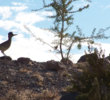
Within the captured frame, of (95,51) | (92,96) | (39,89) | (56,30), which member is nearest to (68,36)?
(56,30)

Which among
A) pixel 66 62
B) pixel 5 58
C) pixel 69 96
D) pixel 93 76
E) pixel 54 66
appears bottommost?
pixel 69 96

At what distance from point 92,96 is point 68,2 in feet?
61.2

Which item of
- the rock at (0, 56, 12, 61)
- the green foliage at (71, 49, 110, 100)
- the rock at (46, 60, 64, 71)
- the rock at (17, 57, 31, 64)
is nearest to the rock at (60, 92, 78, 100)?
the green foliage at (71, 49, 110, 100)

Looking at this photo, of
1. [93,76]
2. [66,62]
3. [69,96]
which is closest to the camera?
[93,76]

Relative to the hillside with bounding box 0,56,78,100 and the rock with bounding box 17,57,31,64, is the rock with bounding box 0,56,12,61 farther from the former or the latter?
the rock with bounding box 17,57,31,64

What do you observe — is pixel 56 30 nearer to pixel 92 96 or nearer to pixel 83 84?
pixel 83 84

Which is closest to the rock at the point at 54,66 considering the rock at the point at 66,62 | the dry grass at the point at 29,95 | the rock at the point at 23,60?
the rock at the point at 23,60

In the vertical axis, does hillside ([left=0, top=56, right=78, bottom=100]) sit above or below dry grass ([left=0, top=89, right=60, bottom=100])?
above

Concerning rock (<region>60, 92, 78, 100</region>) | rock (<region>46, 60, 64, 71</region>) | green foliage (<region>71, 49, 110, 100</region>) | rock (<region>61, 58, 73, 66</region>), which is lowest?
rock (<region>60, 92, 78, 100</region>)

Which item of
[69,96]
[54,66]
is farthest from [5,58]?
[69,96]

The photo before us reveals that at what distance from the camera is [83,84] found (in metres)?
11.8

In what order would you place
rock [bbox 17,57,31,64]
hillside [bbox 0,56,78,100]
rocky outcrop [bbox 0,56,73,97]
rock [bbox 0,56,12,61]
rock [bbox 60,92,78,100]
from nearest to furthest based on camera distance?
rock [bbox 60,92,78,100] < hillside [bbox 0,56,78,100] < rocky outcrop [bbox 0,56,73,97] < rock [bbox 17,57,31,64] < rock [bbox 0,56,12,61]

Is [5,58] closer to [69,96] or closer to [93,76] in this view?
[69,96]

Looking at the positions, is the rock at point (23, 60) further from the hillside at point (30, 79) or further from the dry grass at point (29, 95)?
the dry grass at point (29, 95)
